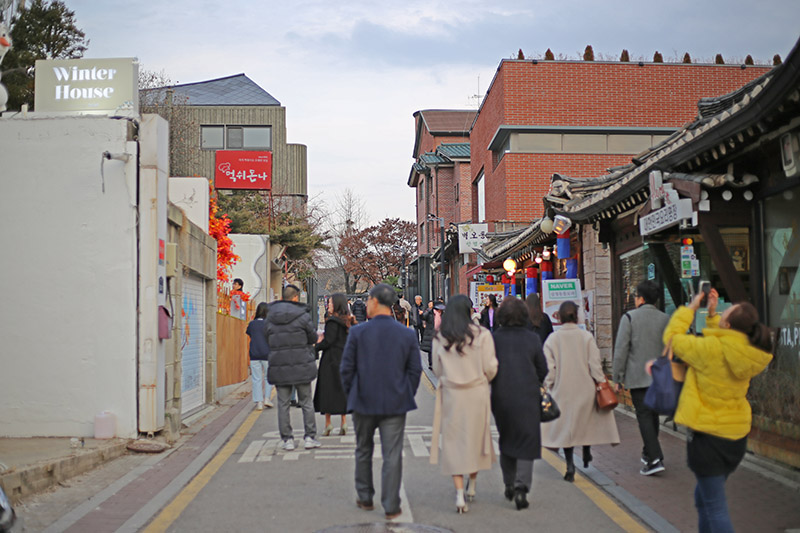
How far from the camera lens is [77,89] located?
10836 mm

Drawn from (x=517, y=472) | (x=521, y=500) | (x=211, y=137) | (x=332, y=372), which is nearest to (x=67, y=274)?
(x=332, y=372)

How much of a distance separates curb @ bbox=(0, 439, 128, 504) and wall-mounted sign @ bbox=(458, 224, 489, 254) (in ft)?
63.0

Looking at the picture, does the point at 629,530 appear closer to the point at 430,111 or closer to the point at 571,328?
the point at 571,328

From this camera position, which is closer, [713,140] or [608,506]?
[608,506]

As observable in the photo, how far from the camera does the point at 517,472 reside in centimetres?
695

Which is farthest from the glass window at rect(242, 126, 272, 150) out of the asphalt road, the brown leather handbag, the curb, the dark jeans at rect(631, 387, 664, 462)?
the dark jeans at rect(631, 387, 664, 462)

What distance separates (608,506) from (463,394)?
1.57 metres

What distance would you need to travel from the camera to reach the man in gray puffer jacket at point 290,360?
32.8 ft

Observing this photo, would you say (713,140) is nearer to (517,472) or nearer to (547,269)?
(517,472)

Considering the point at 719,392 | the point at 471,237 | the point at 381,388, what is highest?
the point at 471,237

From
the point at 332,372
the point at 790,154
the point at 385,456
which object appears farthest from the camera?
the point at 332,372

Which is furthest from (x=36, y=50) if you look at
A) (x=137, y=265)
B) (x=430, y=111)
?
(x=430, y=111)

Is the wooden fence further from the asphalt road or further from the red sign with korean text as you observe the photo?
the red sign with korean text

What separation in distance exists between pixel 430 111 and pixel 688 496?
4938 cm
